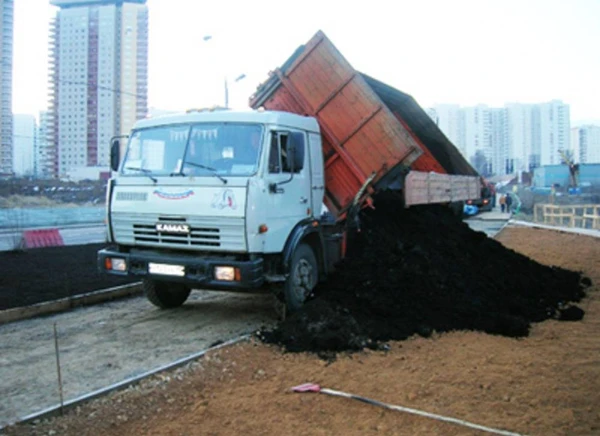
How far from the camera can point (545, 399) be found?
14.1ft

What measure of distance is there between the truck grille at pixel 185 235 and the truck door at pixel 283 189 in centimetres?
44

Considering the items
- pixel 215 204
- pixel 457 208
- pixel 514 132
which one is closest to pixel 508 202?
pixel 457 208

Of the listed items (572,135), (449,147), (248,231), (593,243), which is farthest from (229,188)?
(572,135)

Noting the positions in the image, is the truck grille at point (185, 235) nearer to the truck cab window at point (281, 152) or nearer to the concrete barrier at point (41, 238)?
the truck cab window at point (281, 152)

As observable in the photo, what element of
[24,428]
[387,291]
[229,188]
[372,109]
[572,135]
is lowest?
[24,428]

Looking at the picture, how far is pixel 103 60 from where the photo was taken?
1729 inches

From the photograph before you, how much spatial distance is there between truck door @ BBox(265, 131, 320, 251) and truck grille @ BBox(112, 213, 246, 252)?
1.44 ft

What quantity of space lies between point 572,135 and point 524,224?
292 ft

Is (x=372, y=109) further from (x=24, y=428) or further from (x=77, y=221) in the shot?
(x=77, y=221)

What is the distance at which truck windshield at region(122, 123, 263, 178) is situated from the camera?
6.34 m

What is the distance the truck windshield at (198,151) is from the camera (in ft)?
20.8

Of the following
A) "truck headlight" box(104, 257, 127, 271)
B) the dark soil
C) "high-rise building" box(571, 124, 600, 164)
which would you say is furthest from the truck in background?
"high-rise building" box(571, 124, 600, 164)

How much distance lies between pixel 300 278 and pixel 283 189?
1.21 m

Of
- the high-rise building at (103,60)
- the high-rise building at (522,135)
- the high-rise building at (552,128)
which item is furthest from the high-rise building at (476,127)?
the high-rise building at (103,60)
